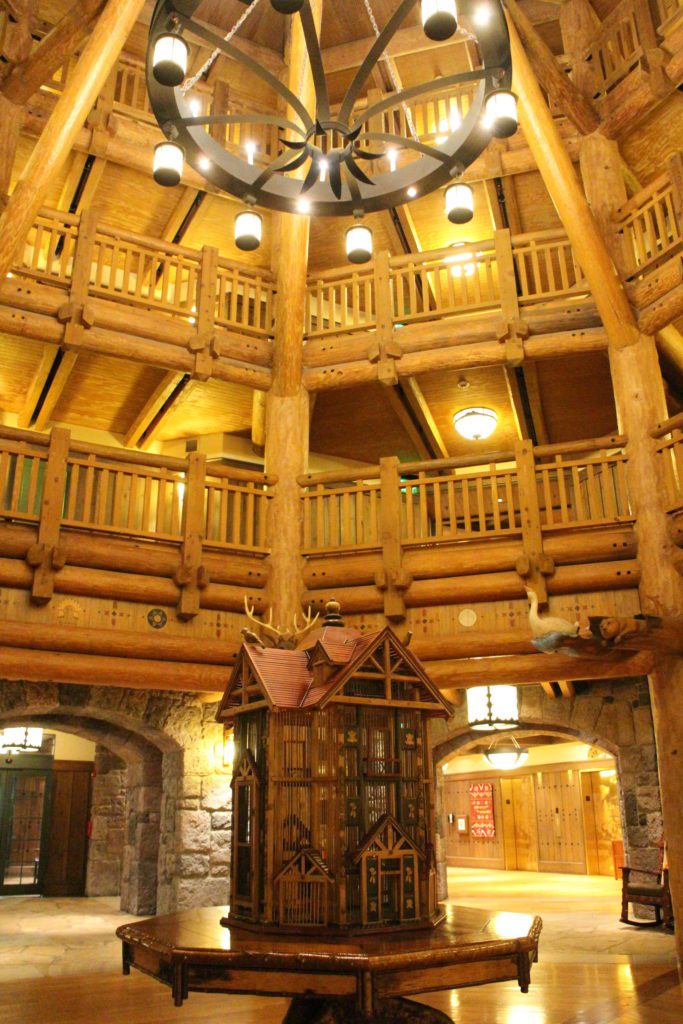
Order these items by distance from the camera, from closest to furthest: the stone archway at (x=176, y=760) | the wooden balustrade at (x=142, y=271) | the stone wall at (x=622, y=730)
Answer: the wooden balustrade at (x=142, y=271), the stone archway at (x=176, y=760), the stone wall at (x=622, y=730)

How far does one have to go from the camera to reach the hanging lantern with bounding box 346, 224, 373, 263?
Result: 653 centimetres

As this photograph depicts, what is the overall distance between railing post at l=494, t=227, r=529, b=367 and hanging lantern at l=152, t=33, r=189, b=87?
5.98m

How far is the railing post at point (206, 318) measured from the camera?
10016 millimetres

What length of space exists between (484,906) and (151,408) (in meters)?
8.56

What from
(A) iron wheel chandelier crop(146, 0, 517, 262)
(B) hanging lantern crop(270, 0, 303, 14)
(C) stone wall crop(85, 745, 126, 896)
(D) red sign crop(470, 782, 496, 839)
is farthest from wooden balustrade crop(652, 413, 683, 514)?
(D) red sign crop(470, 782, 496, 839)

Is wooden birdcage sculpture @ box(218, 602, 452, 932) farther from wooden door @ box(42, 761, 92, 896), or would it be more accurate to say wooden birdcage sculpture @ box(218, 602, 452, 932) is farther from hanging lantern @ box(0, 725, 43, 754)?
wooden door @ box(42, 761, 92, 896)

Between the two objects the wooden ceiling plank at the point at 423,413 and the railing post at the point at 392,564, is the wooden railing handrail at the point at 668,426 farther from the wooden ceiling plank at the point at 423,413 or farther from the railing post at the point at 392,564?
the wooden ceiling plank at the point at 423,413

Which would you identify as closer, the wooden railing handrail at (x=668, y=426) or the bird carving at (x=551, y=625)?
the bird carving at (x=551, y=625)

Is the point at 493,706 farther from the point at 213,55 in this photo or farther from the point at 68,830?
the point at 213,55

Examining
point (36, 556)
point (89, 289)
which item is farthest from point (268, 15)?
point (36, 556)

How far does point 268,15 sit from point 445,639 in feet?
31.1

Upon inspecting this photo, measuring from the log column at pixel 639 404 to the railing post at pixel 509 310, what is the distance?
1013 millimetres

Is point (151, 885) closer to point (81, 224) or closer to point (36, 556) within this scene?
point (36, 556)

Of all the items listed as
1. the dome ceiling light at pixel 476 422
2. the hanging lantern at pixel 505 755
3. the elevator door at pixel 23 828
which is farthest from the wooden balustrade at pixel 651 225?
the elevator door at pixel 23 828
